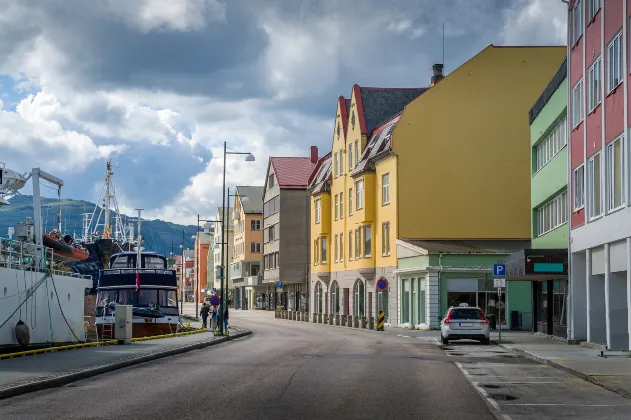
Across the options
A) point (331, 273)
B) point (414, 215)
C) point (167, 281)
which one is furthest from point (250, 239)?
point (167, 281)

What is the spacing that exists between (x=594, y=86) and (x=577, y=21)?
4521 mm

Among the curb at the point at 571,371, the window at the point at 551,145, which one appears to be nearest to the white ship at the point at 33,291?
the curb at the point at 571,371

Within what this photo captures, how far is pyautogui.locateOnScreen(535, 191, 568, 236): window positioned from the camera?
3909cm

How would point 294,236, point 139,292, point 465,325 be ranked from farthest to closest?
1. point 294,236
2. point 139,292
3. point 465,325

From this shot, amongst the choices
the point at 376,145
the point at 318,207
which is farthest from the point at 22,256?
the point at 318,207

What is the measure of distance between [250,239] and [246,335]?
8434cm

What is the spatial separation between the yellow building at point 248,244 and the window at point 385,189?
208 ft

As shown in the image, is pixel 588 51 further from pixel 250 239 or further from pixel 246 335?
pixel 250 239

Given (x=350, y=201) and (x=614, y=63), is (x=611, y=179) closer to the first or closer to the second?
(x=614, y=63)

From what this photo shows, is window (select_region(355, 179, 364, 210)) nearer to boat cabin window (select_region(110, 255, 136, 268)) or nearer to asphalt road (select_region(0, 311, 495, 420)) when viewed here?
boat cabin window (select_region(110, 255, 136, 268))

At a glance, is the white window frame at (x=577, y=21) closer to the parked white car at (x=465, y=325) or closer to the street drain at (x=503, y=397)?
the parked white car at (x=465, y=325)

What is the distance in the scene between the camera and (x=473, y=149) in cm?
5994

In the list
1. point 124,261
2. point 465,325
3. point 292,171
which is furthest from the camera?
point 292,171

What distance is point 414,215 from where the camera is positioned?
60406 mm
